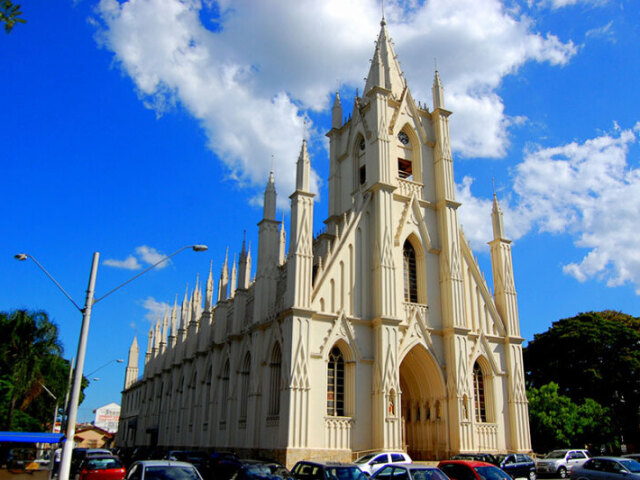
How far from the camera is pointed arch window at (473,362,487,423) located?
2954cm

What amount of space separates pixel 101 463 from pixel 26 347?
76.9ft

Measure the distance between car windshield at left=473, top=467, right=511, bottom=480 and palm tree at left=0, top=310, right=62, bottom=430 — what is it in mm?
33199

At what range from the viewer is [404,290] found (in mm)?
29938

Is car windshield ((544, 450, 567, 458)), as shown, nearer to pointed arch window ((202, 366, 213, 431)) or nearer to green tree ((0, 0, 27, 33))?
pointed arch window ((202, 366, 213, 431))

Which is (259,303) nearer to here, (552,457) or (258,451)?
(258,451)

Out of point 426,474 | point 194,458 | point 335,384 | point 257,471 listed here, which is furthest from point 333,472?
point 194,458

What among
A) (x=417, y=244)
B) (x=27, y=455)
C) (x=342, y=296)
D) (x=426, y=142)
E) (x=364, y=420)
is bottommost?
→ (x=27, y=455)

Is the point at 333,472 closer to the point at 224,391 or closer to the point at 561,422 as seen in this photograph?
the point at 224,391

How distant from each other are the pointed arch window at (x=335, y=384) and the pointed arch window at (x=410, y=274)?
5.38 meters

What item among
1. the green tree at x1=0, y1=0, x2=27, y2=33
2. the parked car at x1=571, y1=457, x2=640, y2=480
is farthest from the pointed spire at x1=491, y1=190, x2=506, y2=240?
the green tree at x1=0, y1=0, x2=27, y2=33

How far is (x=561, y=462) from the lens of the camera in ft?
94.8

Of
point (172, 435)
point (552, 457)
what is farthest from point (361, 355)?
point (172, 435)

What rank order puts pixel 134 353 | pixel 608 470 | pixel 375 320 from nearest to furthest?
1. pixel 608 470
2. pixel 375 320
3. pixel 134 353

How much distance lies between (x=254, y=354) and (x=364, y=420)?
7121 mm
